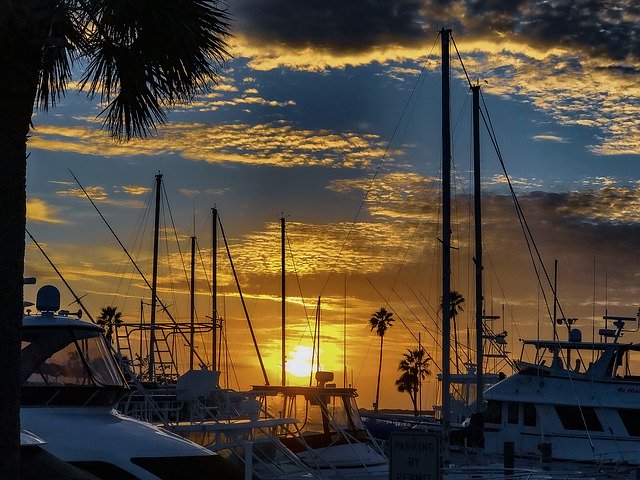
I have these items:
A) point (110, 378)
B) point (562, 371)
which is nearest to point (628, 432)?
point (562, 371)

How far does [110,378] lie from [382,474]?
1051 centimetres

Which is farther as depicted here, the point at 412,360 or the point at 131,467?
the point at 412,360

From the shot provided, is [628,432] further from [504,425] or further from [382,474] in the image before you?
[382,474]

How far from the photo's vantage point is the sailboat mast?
30.6 meters

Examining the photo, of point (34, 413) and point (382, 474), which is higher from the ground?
point (34, 413)

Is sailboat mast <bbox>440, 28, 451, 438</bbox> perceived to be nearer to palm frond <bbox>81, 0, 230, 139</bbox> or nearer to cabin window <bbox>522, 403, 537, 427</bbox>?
cabin window <bbox>522, 403, 537, 427</bbox>

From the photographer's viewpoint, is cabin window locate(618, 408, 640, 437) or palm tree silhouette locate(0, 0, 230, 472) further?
cabin window locate(618, 408, 640, 437)

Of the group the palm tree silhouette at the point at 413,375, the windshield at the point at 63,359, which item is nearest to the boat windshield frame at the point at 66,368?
the windshield at the point at 63,359

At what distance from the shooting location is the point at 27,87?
961cm

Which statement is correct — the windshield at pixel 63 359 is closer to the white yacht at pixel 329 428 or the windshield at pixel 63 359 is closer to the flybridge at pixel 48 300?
the flybridge at pixel 48 300

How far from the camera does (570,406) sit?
31.8 metres

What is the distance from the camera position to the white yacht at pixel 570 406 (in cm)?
3120

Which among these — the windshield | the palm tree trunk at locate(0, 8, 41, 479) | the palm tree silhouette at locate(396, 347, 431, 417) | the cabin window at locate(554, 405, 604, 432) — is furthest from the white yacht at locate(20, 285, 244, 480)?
the palm tree silhouette at locate(396, 347, 431, 417)

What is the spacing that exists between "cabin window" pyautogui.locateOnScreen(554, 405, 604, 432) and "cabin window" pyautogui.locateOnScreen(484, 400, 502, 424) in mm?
1891
